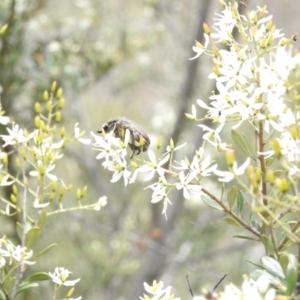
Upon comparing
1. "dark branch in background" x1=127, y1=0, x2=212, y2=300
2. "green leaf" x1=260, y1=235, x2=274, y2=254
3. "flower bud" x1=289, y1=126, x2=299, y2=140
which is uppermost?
"flower bud" x1=289, y1=126, x2=299, y2=140

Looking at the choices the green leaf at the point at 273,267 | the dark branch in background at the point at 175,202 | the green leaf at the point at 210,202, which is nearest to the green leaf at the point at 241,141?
the green leaf at the point at 210,202

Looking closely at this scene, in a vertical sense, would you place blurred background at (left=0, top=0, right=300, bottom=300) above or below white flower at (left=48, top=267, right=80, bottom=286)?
below

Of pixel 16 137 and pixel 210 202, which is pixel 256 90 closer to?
pixel 210 202

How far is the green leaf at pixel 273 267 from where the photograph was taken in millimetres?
774

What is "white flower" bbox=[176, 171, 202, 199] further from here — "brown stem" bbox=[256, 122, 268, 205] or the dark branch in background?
the dark branch in background

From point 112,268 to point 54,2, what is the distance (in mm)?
1918

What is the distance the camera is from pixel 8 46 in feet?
8.03

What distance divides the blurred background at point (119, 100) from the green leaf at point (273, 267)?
119 centimetres

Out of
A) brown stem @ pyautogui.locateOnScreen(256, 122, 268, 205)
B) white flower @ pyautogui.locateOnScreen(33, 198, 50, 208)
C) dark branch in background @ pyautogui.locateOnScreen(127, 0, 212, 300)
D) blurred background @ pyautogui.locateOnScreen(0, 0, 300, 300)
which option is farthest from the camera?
dark branch in background @ pyautogui.locateOnScreen(127, 0, 212, 300)

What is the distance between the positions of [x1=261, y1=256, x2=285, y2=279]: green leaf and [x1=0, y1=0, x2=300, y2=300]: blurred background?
1189mm

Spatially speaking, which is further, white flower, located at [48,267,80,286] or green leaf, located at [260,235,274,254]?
white flower, located at [48,267,80,286]

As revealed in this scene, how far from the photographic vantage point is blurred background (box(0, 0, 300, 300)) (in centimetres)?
267

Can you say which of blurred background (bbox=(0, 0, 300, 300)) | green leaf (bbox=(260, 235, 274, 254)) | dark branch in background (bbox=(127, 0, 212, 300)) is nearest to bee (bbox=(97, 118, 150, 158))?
green leaf (bbox=(260, 235, 274, 254))

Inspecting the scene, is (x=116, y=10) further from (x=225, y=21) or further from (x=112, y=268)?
(x=225, y=21)
